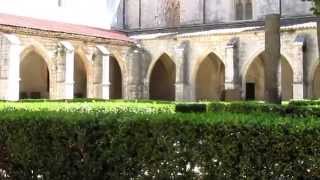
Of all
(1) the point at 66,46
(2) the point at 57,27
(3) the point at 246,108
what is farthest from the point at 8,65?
(3) the point at 246,108

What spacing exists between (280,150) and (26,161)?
3646 millimetres

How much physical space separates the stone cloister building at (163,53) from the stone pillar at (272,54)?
1140 cm

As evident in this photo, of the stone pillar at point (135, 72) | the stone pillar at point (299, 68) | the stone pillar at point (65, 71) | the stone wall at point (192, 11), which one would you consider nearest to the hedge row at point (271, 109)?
the stone pillar at point (299, 68)

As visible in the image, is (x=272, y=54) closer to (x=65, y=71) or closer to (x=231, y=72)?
(x=231, y=72)

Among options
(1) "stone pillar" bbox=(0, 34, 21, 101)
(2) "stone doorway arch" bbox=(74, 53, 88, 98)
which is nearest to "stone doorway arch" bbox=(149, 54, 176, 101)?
(2) "stone doorway arch" bbox=(74, 53, 88, 98)

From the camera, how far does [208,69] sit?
33156 mm

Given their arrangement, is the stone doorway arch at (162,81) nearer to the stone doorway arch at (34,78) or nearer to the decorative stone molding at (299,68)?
the stone doorway arch at (34,78)

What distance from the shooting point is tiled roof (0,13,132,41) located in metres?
25.1

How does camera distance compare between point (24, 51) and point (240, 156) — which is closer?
point (240, 156)

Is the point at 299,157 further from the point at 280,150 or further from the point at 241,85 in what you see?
the point at 241,85

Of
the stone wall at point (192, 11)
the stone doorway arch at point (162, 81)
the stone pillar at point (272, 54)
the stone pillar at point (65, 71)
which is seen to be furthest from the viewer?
the stone doorway arch at point (162, 81)

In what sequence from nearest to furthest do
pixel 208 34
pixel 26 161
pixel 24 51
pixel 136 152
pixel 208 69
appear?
pixel 136 152, pixel 26 161, pixel 24 51, pixel 208 34, pixel 208 69

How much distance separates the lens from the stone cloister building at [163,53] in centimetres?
2556

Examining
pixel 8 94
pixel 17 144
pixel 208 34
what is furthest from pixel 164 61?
pixel 17 144
